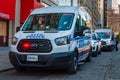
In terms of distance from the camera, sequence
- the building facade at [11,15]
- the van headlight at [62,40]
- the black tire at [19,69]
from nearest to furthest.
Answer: the van headlight at [62,40] → the black tire at [19,69] → the building facade at [11,15]

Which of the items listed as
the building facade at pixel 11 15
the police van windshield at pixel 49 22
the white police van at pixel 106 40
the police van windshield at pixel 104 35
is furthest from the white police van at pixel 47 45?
the police van windshield at pixel 104 35

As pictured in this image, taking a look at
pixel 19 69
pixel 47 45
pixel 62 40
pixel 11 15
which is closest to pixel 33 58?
pixel 47 45

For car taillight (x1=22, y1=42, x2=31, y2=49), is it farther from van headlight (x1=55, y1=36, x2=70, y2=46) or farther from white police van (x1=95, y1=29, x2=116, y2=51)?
white police van (x1=95, y1=29, x2=116, y2=51)

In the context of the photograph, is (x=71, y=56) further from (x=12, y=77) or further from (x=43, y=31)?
(x=12, y=77)

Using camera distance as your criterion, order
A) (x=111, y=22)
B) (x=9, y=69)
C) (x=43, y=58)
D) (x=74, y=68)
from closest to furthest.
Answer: (x=43, y=58) < (x=74, y=68) < (x=9, y=69) < (x=111, y=22)

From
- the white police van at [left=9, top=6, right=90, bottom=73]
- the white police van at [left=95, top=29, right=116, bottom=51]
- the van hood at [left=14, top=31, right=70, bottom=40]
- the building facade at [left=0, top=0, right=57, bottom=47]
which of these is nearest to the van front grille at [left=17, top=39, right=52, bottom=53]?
the white police van at [left=9, top=6, right=90, bottom=73]

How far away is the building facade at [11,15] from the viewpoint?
2615cm

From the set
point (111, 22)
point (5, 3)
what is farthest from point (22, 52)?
point (111, 22)

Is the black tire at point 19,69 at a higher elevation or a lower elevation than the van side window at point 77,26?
lower

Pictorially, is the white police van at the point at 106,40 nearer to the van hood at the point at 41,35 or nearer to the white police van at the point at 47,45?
the white police van at the point at 47,45

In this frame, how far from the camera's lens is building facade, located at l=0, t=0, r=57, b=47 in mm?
26145

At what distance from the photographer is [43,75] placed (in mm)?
12875

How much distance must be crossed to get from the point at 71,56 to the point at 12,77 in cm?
208

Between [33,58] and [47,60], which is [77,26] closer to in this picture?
[47,60]
